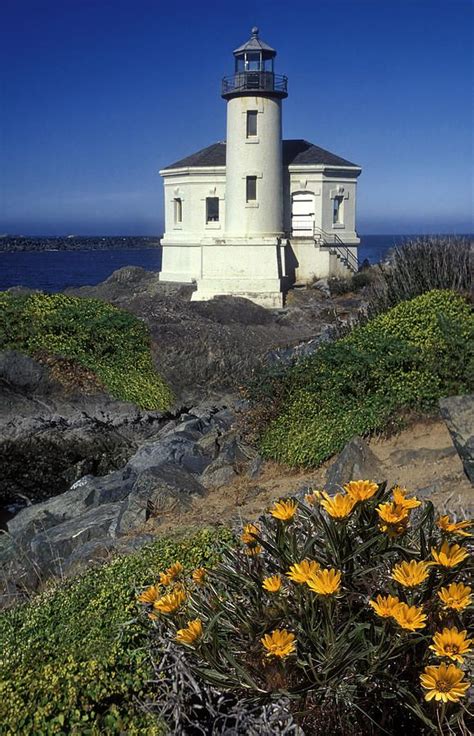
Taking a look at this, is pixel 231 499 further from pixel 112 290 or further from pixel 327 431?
pixel 112 290

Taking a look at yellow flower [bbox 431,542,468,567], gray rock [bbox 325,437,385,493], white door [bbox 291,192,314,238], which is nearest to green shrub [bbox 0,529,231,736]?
yellow flower [bbox 431,542,468,567]

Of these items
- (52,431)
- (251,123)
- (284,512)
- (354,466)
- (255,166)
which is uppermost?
(251,123)

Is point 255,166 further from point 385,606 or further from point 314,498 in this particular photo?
point 385,606

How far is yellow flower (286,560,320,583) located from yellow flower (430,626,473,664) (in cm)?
53

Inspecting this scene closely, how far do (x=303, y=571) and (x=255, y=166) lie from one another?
1205 inches

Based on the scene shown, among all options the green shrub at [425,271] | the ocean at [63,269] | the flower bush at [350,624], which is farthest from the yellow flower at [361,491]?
the ocean at [63,269]

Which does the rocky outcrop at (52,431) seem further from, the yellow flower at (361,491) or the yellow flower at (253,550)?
the yellow flower at (361,491)

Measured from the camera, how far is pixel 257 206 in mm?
32750

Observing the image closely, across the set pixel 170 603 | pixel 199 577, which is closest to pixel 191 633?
pixel 170 603

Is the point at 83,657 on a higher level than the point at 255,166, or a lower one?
lower

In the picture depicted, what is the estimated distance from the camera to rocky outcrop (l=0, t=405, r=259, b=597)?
23.8 ft

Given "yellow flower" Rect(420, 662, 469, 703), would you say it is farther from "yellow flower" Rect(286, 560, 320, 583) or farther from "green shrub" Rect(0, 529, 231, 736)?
"green shrub" Rect(0, 529, 231, 736)

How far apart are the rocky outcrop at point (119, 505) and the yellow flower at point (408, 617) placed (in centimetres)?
391

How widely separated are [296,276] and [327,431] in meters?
26.2
